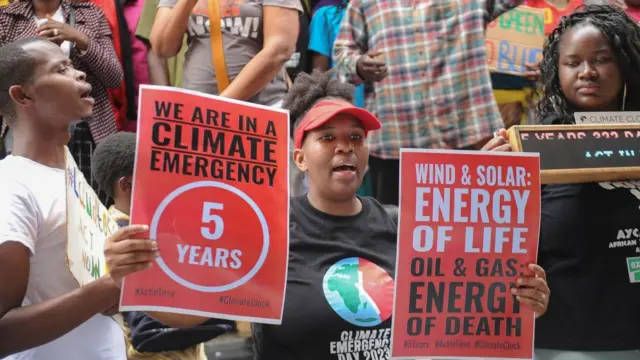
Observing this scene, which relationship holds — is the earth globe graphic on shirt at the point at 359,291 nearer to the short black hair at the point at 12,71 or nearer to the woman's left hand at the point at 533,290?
the woman's left hand at the point at 533,290

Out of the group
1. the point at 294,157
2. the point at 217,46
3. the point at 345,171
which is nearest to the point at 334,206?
the point at 345,171

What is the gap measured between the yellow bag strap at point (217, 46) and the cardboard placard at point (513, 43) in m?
1.49

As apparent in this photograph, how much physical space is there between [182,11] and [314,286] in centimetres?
183

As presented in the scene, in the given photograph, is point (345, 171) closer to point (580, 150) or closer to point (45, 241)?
point (580, 150)

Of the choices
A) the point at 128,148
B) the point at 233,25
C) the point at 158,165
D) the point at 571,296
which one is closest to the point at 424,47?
the point at 233,25

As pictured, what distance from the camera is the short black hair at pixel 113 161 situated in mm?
3725

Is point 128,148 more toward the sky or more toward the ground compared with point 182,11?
more toward the ground

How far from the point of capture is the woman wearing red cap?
2.80 meters

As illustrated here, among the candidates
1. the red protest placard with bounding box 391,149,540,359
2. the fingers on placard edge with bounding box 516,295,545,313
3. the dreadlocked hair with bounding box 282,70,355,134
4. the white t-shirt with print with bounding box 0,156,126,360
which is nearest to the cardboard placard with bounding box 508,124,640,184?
the red protest placard with bounding box 391,149,540,359

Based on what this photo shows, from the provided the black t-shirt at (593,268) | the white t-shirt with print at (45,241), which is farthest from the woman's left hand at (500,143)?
the white t-shirt with print at (45,241)

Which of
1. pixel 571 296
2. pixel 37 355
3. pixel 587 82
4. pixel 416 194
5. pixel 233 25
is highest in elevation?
pixel 233 25

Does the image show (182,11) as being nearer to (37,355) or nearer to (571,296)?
(37,355)

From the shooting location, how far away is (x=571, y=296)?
2840 millimetres

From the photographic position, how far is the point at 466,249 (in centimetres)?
267
